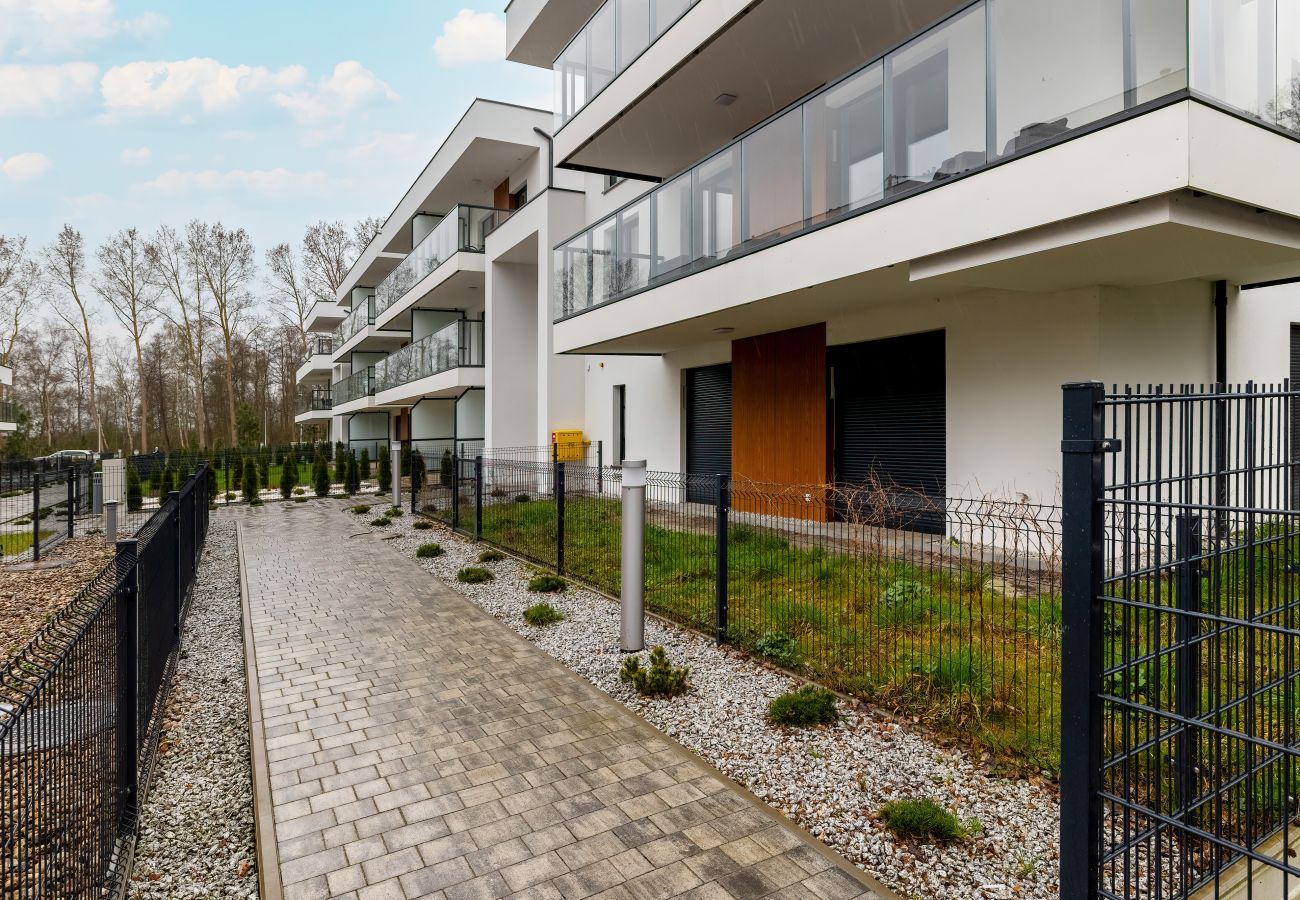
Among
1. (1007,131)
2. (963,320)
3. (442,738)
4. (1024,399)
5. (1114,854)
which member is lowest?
(442,738)

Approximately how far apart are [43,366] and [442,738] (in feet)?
186

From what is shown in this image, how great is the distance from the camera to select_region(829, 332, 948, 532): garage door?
32.2ft

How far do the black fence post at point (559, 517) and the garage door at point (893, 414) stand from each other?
4.08 metres

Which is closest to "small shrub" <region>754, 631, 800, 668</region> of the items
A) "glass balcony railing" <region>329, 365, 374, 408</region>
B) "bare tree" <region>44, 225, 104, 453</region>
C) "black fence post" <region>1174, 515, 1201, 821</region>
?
"black fence post" <region>1174, 515, 1201, 821</region>

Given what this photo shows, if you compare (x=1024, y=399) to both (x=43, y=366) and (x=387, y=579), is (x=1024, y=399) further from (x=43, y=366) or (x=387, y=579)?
(x=43, y=366)

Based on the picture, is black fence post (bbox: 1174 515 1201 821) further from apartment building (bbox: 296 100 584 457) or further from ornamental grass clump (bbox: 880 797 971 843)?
apartment building (bbox: 296 100 584 457)

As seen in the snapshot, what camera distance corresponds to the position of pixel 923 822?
3352mm

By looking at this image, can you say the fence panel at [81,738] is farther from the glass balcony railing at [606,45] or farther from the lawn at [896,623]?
the glass balcony railing at [606,45]

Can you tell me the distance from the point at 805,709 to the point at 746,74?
10.0 meters

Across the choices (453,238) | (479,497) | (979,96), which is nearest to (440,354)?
(453,238)

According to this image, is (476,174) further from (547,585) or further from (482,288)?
(547,585)

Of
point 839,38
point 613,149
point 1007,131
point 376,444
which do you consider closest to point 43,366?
point 376,444

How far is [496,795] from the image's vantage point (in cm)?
383

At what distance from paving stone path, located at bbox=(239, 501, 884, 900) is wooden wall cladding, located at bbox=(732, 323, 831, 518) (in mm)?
6403
